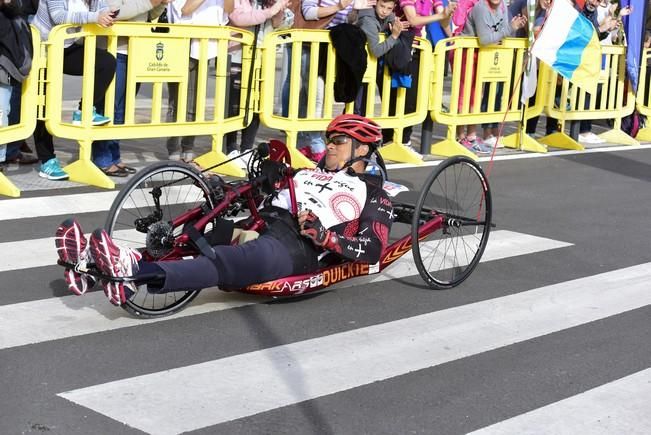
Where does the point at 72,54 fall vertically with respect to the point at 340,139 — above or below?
above

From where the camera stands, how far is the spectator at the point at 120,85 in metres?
10.2

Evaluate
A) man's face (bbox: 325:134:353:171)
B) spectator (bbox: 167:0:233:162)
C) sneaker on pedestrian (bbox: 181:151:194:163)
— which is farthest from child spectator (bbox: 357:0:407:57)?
man's face (bbox: 325:134:353:171)

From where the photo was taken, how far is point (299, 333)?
6230 millimetres

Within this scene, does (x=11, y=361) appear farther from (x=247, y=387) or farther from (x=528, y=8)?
(x=528, y=8)

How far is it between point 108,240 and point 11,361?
0.70 meters

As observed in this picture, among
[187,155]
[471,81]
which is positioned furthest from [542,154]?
[187,155]

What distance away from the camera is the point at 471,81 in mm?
13438

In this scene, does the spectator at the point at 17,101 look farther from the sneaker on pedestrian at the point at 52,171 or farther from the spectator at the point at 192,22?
the spectator at the point at 192,22

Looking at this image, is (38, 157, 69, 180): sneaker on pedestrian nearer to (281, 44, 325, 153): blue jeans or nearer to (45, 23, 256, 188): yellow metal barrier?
(45, 23, 256, 188): yellow metal barrier

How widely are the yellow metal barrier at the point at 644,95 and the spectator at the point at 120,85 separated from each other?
7869mm

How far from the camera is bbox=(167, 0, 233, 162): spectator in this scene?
426 inches

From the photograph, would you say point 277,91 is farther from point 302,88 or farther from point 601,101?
point 601,101

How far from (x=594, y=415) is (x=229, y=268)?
192 cm

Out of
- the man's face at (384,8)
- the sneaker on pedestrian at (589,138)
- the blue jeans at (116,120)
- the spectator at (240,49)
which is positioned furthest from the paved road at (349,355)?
the sneaker on pedestrian at (589,138)
